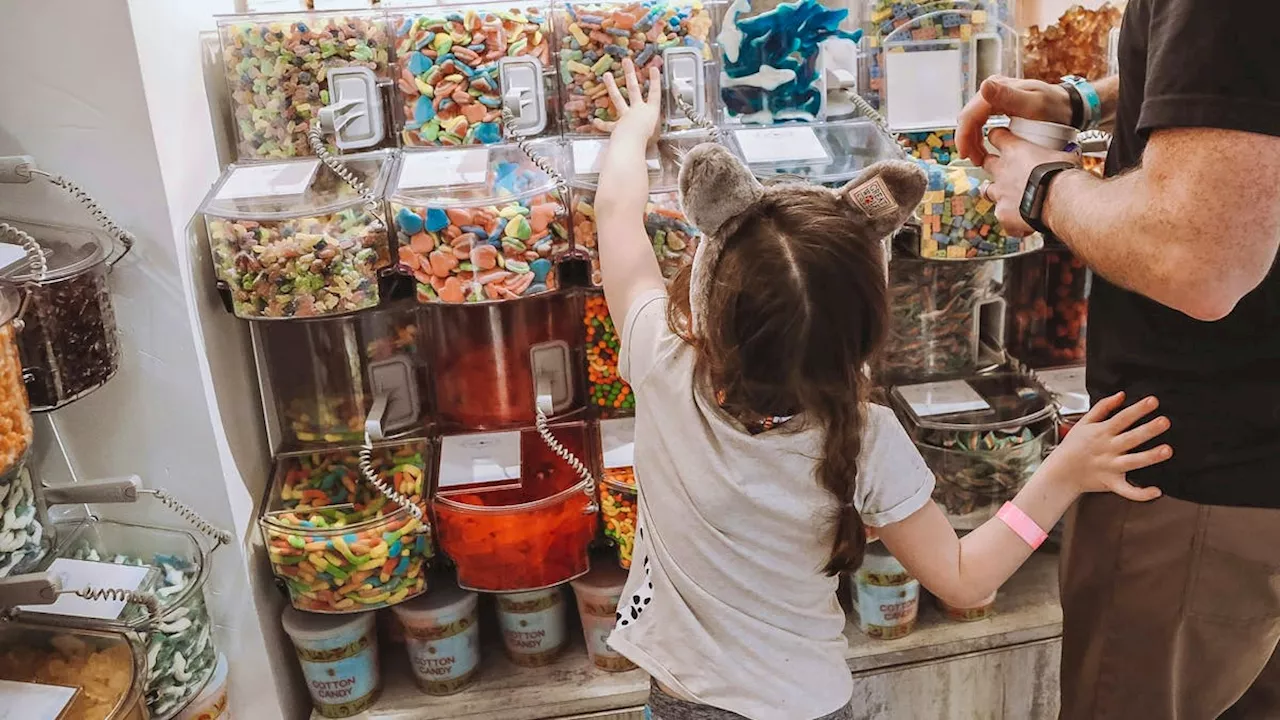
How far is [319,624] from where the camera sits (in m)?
1.86

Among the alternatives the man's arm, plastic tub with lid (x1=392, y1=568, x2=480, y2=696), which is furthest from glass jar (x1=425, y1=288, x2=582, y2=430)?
the man's arm

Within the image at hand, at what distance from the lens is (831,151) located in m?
1.73

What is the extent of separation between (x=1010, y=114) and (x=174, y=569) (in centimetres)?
134

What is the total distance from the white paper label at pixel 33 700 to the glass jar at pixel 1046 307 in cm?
164

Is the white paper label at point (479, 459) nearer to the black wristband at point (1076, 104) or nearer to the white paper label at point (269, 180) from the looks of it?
the white paper label at point (269, 180)

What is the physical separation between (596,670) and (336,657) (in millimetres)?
454

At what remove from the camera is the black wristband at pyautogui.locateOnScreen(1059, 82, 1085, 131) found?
58.4 inches

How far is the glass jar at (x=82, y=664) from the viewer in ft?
4.44

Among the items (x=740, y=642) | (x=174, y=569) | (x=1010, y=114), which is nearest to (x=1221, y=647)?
(x=740, y=642)

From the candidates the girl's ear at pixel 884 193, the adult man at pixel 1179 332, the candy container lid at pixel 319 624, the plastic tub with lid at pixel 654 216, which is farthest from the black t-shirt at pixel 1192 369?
the candy container lid at pixel 319 624

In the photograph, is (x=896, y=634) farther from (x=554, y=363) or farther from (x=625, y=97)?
(x=625, y=97)

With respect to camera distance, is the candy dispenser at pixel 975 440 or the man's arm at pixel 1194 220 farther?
the candy dispenser at pixel 975 440

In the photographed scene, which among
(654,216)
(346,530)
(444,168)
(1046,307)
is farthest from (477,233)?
(1046,307)

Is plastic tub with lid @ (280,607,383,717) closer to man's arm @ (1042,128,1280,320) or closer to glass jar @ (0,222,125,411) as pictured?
glass jar @ (0,222,125,411)
